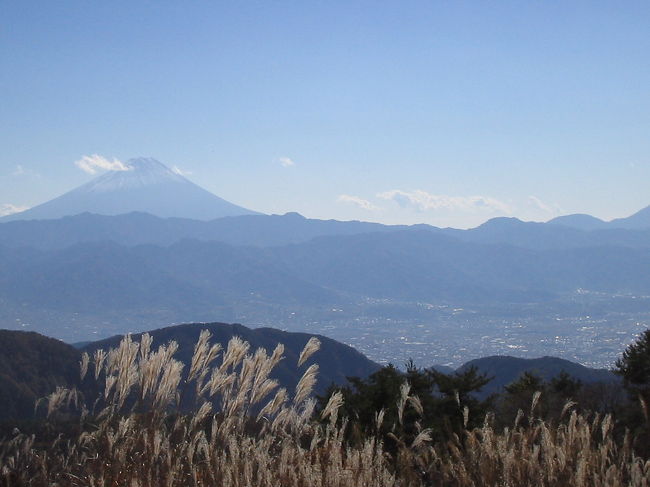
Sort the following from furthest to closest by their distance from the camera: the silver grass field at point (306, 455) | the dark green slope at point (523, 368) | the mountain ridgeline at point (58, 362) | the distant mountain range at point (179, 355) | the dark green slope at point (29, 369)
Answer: the dark green slope at point (523, 368) < the distant mountain range at point (179, 355) < the mountain ridgeline at point (58, 362) < the dark green slope at point (29, 369) < the silver grass field at point (306, 455)

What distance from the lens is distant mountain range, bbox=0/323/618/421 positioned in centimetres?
6259

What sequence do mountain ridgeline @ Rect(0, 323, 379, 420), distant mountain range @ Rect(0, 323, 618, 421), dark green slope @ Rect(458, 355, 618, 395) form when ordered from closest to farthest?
mountain ridgeline @ Rect(0, 323, 379, 420) → distant mountain range @ Rect(0, 323, 618, 421) → dark green slope @ Rect(458, 355, 618, 395)

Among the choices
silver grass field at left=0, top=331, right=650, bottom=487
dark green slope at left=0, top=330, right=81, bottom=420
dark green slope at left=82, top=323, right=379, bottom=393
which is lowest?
dark green slope at left=82, top=323, right=379, bottom=393

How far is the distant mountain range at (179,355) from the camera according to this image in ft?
205

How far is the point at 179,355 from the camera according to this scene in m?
107

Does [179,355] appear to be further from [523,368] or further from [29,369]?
[523,368]

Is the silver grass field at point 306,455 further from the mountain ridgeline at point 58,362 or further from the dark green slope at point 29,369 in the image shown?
the dark green slope at point 29,369

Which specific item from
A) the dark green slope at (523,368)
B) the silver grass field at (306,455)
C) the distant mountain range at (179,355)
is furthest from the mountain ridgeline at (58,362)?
the silver grass field at (306,455)

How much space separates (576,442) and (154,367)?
244 inches

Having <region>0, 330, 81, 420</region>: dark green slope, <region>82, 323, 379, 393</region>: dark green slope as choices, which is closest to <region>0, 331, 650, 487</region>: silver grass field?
<region>0, 330, 81, 420</region>: dark green slope

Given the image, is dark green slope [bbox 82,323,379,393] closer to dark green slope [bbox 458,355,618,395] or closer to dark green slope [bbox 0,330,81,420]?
dark green slope [bbox 458,355,618,395]

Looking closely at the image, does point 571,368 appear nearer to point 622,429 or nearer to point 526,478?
point 622,429

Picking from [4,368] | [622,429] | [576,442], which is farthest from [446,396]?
[4,368]

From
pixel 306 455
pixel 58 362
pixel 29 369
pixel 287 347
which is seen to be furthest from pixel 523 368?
pixel 306 455
